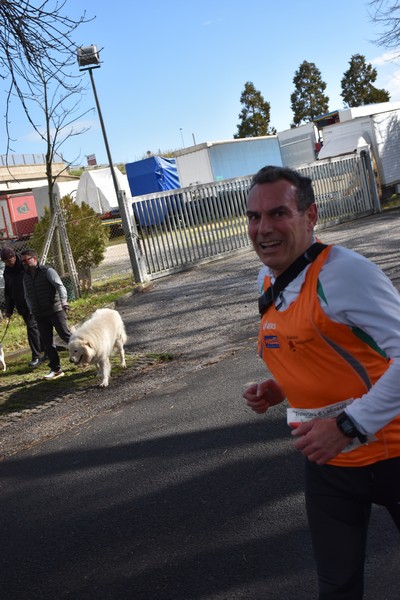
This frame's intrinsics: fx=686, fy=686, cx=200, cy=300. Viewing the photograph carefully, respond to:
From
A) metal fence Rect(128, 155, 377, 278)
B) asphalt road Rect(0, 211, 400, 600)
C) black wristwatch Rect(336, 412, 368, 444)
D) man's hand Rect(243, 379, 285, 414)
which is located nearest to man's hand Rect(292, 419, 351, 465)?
black wristwatch Rect(336, 412, 368, 444)

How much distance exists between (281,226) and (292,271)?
0.16 metres

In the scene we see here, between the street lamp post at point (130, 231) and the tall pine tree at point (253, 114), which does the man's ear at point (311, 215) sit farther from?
the tall pine tree at point (253, 114)

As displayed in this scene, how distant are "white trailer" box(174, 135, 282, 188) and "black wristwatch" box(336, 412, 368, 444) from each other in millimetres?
32142

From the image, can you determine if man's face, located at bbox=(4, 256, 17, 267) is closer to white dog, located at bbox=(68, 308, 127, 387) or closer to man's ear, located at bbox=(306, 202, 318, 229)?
white dog, located at bbox=(68, 308, 127, 387)

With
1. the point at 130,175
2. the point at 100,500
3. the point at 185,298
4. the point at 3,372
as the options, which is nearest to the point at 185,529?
the point at 100,500

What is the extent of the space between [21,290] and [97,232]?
6426 mm

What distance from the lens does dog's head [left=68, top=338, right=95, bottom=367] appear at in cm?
873

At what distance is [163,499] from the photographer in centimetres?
498

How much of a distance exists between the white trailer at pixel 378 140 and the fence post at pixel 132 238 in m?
12.8

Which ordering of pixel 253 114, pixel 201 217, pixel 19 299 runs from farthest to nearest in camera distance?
pixel 253 114 < pixel 201 217 < pixel 19 299

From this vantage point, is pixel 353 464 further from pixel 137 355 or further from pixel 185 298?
pixel 185 298

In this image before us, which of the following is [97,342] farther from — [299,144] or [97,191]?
[299,144]

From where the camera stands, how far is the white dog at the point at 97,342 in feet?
28.8

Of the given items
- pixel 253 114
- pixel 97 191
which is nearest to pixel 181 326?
pixel 97 191
